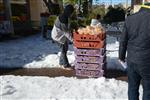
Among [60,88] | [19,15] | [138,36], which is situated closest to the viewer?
[138,36]

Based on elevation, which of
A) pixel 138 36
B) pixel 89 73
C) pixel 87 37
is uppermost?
pixel 138 36

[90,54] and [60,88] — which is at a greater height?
[90,54]

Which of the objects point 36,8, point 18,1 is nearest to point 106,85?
point 18,1

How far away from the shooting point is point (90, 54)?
8.79 meters

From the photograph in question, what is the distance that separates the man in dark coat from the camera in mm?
5086

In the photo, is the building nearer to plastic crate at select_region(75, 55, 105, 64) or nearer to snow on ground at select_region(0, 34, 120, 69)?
snow on ground at select_region(0, 34, 120, 69)

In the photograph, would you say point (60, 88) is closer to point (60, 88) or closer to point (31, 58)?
point (60, 88)

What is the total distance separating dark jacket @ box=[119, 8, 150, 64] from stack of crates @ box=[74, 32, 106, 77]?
3308 mm

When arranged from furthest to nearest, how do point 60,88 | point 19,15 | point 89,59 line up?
point 19,15
point 89,59
point 60,88

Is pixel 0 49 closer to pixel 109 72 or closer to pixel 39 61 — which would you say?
pixel 39 61

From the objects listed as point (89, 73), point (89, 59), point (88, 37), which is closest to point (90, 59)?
point (89, 59)

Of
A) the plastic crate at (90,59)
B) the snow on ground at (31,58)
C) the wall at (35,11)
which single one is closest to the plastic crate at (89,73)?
the plastic crate at (90,59)

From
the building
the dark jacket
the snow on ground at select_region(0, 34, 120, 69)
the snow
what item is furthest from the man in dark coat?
the building

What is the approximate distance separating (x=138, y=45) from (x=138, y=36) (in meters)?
0.13
